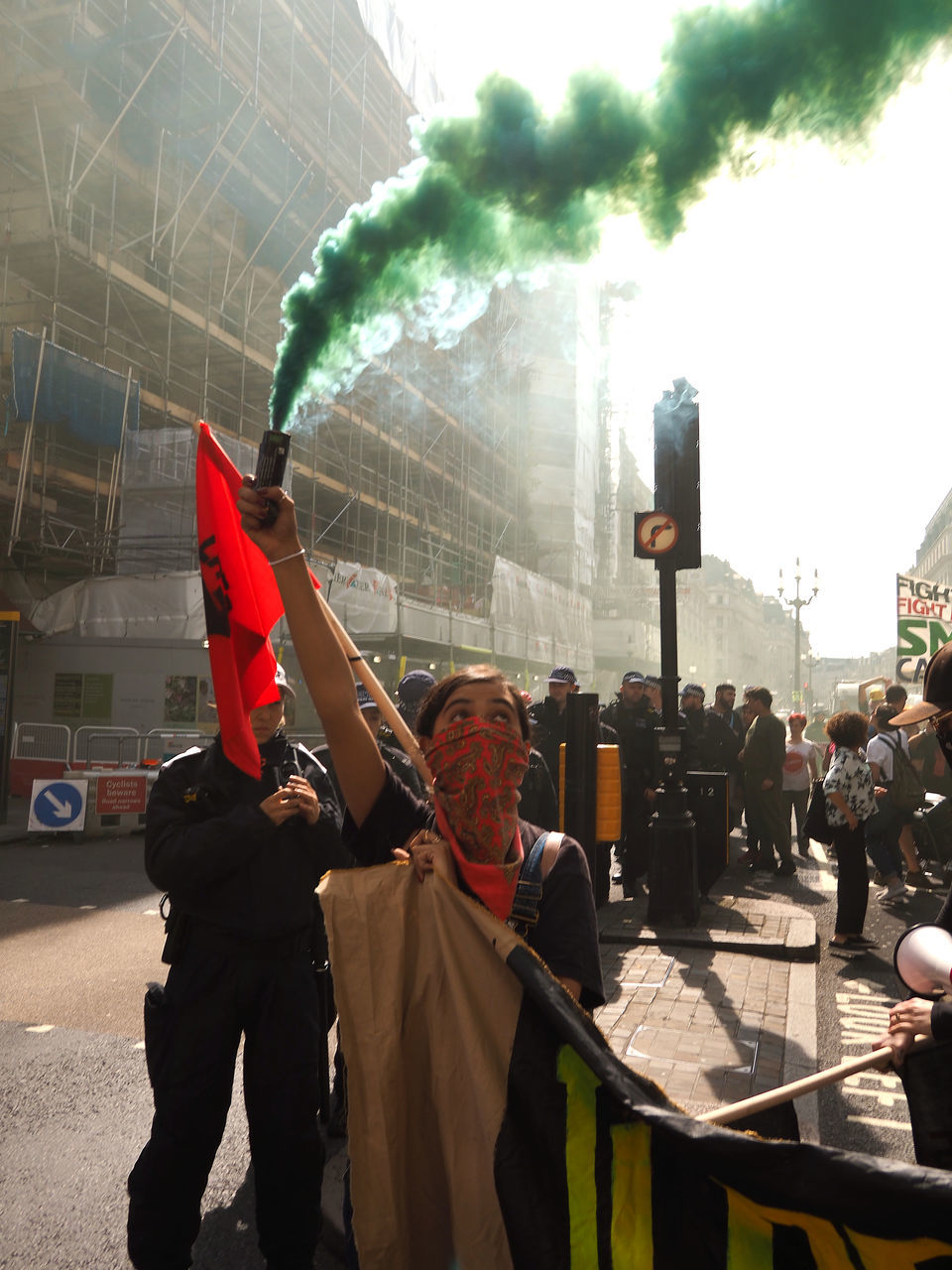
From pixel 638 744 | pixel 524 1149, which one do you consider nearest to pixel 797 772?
pixel 638 744

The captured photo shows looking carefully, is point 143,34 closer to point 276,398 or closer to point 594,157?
point 594,157

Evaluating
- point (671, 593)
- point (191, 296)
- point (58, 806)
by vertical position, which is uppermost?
point (191, 296)

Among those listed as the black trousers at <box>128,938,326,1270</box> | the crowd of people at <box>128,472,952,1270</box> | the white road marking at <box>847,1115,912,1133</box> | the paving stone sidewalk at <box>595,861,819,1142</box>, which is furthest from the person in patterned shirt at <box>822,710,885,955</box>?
the black trousers at <box>128,938,326,1270</box>

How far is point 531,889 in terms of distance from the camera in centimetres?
196

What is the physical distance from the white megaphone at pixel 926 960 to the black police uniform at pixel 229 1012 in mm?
1740

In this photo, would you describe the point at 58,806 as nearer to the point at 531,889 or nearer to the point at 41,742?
the point at 41,742

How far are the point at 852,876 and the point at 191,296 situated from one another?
21738 millimetres

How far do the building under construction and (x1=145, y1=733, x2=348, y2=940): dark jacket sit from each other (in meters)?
18.4

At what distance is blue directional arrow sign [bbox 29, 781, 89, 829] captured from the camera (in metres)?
12.8

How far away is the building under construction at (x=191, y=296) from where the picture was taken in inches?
810

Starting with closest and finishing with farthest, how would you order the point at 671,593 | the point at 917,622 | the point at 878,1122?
the point at 878,1122 → the point at 671,593 → the point at 917,622

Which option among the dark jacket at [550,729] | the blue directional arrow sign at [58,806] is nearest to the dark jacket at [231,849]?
the dark jacket at [550,729]

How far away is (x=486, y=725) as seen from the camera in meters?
2.04

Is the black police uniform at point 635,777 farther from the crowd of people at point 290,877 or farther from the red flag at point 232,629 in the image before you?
the red flag at point 232,629
